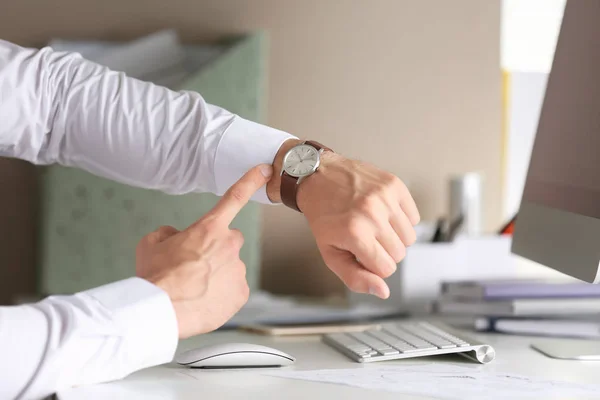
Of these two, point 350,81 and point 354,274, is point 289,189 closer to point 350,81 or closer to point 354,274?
point 354,274

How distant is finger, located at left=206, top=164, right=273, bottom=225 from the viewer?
1.00 meters

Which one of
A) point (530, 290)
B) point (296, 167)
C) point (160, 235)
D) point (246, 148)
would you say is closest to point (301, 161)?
point (296, 167)

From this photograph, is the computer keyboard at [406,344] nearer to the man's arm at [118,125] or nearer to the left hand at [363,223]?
the left hand at [363,223]

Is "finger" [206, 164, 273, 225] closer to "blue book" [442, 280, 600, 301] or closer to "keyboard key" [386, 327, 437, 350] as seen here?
"keyboard key" [386, 327, 437, 350]

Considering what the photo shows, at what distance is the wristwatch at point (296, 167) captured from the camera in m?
1.08

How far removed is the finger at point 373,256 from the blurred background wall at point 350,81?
3.47 feet

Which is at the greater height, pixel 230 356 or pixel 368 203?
pixel 368 203

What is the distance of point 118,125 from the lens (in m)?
1.21

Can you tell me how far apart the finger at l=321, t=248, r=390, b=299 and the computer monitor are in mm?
310

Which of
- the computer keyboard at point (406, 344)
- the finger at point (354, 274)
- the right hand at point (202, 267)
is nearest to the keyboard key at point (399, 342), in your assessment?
the computer keyboard at point (406, 344)

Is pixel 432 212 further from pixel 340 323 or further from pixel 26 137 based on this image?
pixel 26 137

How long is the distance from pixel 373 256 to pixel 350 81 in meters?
1.18

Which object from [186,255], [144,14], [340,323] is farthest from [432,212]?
[186,255]

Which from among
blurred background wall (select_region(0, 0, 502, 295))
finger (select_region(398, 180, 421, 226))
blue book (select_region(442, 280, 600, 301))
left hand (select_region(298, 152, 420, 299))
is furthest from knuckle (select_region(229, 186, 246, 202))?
blurred background wall (select_region(0, 0, 502, 295))
